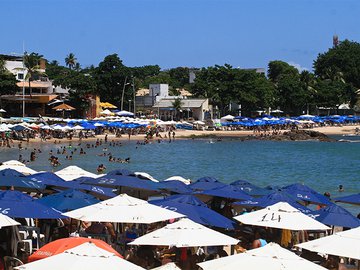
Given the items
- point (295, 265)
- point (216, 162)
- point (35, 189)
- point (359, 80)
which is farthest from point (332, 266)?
point (359, 80)

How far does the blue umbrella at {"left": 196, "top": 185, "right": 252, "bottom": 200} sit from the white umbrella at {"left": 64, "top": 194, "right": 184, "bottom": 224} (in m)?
3.57

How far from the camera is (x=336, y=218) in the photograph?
45.4 ft

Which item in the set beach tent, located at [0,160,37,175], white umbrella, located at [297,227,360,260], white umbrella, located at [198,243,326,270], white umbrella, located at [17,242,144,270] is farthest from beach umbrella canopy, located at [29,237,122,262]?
beach tent, located at [0,160,37,175]

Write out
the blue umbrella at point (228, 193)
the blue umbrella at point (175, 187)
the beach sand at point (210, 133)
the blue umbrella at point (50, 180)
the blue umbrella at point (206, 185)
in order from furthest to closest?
1. the beach sand at point (210, 133)
2. the blue umbrella at point (206, 185)
3. the blue umbrella at point (175, 187)
4. the blue umbrella at point (50, 180)
5. the blue umbrella at point (228, 193)

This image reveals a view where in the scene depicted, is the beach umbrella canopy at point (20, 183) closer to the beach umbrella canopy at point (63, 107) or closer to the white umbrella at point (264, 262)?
the white umbrella at point (264, 262)

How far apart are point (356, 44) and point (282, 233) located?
135 meters

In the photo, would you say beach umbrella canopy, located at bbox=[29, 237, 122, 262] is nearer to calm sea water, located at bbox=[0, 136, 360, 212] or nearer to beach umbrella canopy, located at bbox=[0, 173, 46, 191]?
beach umbrella canopy, located at bbox=[0, 173, 46, 191]

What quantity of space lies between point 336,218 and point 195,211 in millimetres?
2956

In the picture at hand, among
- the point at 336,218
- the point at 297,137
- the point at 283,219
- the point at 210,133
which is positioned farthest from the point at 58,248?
the point at 210,133

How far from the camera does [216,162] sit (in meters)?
55.6

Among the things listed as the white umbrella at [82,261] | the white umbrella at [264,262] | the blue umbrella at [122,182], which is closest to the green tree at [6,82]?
the blue umbrella at [122,182]

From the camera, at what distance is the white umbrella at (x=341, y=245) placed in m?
10.2

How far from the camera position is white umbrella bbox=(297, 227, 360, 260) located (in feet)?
33.6

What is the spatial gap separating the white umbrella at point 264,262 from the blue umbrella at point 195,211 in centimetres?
426
